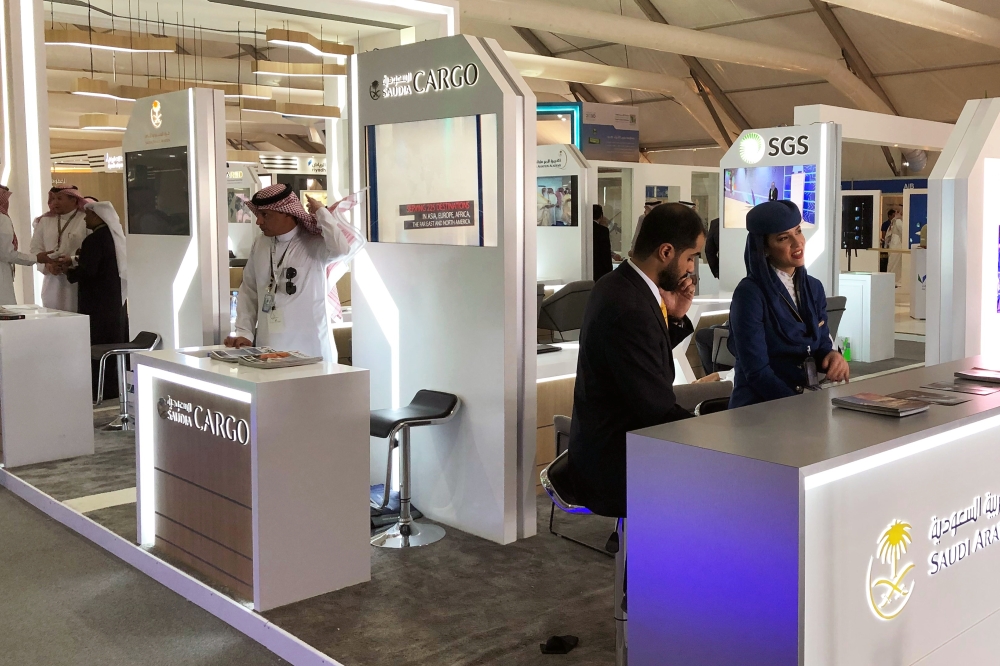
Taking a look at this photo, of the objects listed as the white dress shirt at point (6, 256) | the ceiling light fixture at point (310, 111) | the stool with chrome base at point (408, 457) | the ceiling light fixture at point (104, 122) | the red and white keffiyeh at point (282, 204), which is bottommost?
the stool with chrome base at point (408, 457)

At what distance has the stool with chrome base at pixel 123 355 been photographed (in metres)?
5.75

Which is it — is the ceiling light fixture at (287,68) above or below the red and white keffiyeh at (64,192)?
above

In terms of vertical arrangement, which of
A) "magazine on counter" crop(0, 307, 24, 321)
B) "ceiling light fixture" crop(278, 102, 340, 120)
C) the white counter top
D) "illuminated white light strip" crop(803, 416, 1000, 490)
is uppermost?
"ceiling light fixture" crop(278, 102, 340, 120)

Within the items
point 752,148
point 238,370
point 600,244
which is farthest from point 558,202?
point 238,370

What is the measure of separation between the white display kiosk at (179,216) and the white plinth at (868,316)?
6.11m

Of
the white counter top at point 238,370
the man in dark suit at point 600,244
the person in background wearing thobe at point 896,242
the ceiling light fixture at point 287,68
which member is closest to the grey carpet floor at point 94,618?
the white counter top at point 238,370

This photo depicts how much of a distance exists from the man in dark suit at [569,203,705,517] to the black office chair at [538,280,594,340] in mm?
3628

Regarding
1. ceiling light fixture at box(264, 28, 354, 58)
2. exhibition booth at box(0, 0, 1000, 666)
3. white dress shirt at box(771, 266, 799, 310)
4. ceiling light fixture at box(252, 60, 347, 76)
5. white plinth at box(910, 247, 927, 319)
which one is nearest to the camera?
exhibition booth at box(0, 0, 1000, 666)

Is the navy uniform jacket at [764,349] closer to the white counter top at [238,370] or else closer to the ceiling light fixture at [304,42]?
the white counter top at [238,370]

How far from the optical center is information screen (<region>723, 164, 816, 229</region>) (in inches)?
313

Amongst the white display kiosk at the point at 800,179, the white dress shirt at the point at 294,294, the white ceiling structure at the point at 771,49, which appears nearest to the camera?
the white dress shirt at the point at 294,294

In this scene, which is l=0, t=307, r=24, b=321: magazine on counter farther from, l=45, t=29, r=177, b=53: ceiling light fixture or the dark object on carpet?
the dark object on carpet

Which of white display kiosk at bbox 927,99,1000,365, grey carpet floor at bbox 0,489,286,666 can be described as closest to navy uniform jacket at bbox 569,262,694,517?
grey carpet floor at bbox 0,489,286,666

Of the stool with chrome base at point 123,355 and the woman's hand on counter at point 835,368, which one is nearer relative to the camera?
the woman's hand on counter at point 835,368
